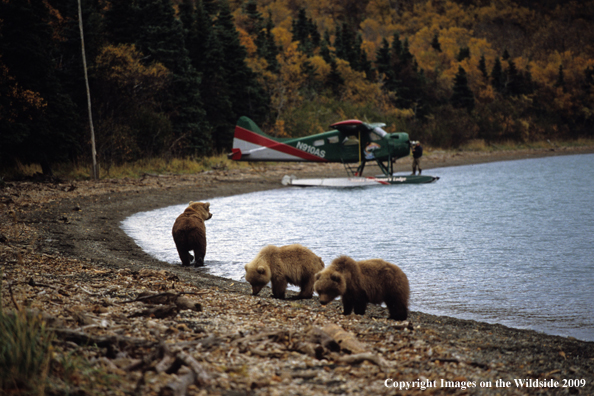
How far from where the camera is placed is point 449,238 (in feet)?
49.1

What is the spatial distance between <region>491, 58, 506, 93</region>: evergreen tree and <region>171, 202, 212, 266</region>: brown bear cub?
70.7 metres

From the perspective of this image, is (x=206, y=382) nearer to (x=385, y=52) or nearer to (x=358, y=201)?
(x=358, y=201)

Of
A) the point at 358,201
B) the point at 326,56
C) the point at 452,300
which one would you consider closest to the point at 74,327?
the point at 452,300

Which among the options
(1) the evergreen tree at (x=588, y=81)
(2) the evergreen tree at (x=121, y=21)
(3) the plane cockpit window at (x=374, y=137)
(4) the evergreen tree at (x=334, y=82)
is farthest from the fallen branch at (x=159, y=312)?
(1) the evergreen tree at (x=588, y=81)

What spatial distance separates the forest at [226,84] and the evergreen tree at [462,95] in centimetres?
15

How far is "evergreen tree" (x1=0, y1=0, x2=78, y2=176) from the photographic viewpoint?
20156 millimetres

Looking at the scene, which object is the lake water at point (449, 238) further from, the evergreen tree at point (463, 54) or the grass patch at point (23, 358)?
the evergreen tree at point (463, 54)

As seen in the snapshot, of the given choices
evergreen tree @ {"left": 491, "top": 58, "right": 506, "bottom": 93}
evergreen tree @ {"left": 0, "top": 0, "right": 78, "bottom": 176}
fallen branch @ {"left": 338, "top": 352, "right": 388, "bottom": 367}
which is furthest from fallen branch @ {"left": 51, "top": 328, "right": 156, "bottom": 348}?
evergreen tree @ {"left": 491, "top": 58, "right": 506, "bottom": 93}

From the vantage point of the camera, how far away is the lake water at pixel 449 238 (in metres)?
8.23

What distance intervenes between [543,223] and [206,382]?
17194 mm

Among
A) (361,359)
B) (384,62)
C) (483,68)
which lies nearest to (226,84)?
(384,62)

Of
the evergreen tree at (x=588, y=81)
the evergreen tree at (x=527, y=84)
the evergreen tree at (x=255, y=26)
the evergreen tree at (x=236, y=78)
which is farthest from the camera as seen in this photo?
the evergreen tree at (x=588, y=81)

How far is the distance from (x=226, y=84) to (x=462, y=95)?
3810 centimetres

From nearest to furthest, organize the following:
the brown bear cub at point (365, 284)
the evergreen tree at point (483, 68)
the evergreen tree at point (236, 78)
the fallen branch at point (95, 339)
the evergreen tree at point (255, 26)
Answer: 1. the fallen branch at point (95, 339)
2. the brown bear cub at point (365, 284)
3. the evergreen tree at point (236, 78)
4. the evergreen tree at point (255, 26)
5. the evergreen tree at point (483, 68)
